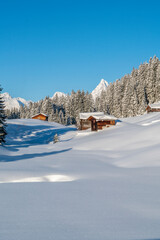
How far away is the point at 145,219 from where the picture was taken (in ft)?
10.6

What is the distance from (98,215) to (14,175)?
148 inches

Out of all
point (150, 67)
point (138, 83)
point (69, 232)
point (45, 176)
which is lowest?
point (45, 176)

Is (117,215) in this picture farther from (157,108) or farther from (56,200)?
(157,108)

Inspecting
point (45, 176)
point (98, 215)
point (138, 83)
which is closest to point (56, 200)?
Answer: point (98, 215)

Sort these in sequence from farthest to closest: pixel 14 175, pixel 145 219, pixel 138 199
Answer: pixel 14 175, pixel 138 199, pixel 145 219

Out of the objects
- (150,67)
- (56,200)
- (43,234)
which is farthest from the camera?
(150,67)

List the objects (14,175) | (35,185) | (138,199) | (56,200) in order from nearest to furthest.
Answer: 1. (56,200)
2. (138,199)
3. (35,185)
4. (14,175)

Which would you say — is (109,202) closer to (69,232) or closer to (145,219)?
(145,219)

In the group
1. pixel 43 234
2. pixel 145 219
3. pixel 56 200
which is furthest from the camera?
pixel 56 200

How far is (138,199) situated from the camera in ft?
14.3

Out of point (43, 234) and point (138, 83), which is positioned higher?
point (138, 83)

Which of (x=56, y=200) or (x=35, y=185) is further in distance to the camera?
(x=35, y=185)

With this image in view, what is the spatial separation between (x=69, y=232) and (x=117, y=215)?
3.66ft

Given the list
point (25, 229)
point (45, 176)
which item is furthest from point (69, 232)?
point (45, 176)
